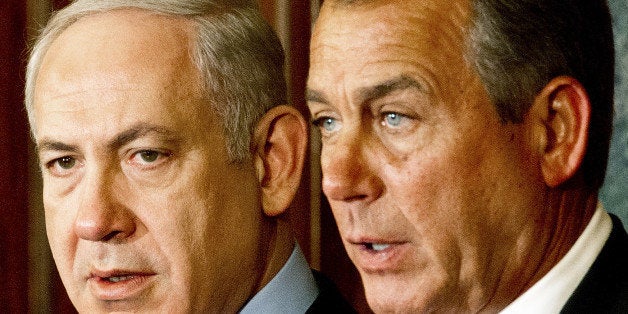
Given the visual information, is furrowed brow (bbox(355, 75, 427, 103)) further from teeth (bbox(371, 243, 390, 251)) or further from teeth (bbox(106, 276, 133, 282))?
teeth (bbox(106, 276, 133, 282))

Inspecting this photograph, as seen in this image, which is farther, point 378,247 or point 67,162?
point 67,162

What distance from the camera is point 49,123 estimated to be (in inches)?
78.7

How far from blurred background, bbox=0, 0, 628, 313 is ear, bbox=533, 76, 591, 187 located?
1.17m

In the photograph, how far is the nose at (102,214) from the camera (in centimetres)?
189

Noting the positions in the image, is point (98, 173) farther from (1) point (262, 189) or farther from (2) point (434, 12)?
(2) point (434, 12)

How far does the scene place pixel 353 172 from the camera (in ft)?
5.18

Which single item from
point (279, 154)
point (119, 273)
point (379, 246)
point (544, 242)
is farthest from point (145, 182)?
point (544, 242)

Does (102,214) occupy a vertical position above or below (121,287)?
above

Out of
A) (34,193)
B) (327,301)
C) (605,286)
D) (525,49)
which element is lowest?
(327,301)

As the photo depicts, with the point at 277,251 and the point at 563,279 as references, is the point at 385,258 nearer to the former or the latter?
the point at 563,279

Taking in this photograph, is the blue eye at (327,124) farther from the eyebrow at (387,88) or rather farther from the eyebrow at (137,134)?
the eyebrow at (137,134)

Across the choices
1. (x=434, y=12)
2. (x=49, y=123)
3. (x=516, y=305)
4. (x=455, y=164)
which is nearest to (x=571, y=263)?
(x=516, y=305)

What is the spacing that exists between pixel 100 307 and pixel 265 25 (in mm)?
652

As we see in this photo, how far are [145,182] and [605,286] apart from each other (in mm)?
869
